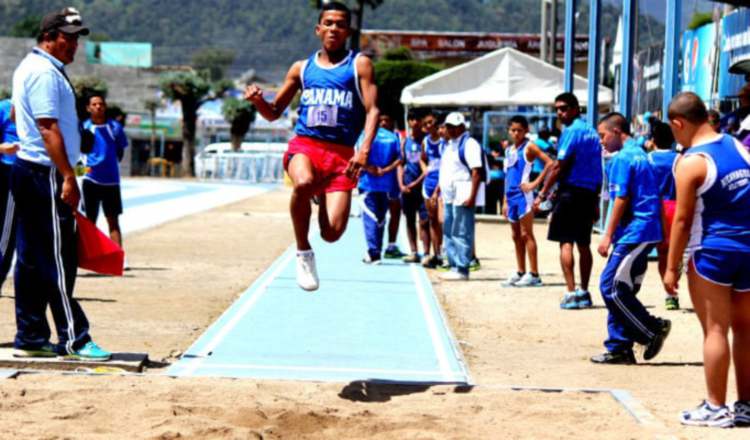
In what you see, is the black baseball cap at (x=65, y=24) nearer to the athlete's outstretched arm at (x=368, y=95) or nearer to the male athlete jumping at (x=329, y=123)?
the male athlete jumping at (x=329, y=123)

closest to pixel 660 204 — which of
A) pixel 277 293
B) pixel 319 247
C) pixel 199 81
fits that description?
pixel 277 293

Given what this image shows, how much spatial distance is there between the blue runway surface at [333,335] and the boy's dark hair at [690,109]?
234cm

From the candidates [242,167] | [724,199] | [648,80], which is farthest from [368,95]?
[242,167]

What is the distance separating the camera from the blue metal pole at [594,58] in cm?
2222

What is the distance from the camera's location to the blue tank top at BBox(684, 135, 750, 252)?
7.00 m

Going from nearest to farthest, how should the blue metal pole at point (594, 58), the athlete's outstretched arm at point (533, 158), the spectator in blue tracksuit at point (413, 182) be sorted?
1. the athlete's outstretched arm at point (533, 158)
2. the spectator in blue tracksuit at point (413, 182)
3. the blue metal pole at point (594, 58)

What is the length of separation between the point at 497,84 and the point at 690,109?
65.4 feet

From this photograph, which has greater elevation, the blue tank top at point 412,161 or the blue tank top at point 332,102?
the blue tank top at point 332,102

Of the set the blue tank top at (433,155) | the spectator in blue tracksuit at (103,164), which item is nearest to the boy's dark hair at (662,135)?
the blue tank top at (433,155)

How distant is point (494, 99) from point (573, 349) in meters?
16.9

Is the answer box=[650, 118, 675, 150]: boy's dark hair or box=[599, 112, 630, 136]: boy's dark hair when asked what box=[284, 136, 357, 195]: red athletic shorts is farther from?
box=[650, 118, 675, 150]: boy's dark hair

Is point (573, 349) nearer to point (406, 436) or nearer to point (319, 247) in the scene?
point (406, 436)

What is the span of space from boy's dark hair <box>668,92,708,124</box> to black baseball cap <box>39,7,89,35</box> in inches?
142

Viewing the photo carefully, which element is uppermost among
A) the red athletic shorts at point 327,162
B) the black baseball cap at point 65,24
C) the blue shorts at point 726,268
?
the black baseball cap at point 65,24
